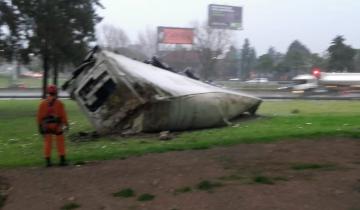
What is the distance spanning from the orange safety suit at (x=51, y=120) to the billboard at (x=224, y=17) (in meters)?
65.2

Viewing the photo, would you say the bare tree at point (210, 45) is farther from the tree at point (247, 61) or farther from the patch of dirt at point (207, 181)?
the patch of dirt at point (207, 181)

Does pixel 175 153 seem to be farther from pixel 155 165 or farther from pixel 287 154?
pixel 287 154

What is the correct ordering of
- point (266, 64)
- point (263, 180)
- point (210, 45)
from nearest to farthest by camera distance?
1. point (263, 180)
2. point (210, 45)
3. point (266, 64)

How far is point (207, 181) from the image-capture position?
787 centimetres

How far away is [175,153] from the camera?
34.3 ft

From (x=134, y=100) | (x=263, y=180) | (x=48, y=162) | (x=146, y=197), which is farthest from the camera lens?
(x=134, y=100)

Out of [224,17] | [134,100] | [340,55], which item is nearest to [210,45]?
[224,17]

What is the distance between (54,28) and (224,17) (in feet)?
150

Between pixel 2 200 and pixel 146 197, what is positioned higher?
pixel 146 197

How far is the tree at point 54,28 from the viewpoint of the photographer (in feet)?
105

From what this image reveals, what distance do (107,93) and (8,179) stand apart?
6.50 metres

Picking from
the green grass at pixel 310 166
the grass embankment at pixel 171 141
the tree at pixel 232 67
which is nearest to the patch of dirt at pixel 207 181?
the green grass at pixel 310 166

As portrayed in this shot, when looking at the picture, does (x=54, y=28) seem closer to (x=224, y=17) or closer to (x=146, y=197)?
(x=146, y=197)

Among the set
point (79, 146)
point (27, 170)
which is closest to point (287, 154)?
point (27, 170)
